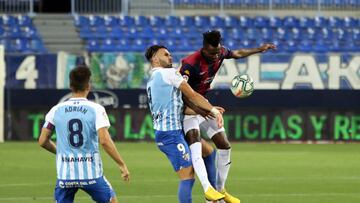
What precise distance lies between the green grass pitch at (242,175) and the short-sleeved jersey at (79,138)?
15.0 ft

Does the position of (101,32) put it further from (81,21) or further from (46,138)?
(46,138)

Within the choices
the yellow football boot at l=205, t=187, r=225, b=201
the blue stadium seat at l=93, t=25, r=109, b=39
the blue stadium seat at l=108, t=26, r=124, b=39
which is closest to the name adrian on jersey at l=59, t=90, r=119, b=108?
the blue stadium seat at l=108, t=26, r=124, b=39

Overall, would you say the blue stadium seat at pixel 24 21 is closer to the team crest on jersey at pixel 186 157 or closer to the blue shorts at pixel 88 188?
the team crest on jersey at pixel 186 157

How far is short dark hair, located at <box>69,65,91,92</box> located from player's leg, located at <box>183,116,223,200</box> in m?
3.07

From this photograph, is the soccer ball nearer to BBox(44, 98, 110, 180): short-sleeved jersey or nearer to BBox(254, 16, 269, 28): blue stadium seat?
BBox(44, 98, 110, 180): short-sleeved jersey

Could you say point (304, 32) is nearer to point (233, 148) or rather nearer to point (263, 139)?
point (263, 139)

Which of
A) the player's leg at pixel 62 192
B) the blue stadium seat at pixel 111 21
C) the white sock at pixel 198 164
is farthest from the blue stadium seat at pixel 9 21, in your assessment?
the player's leg at pixel 62 192

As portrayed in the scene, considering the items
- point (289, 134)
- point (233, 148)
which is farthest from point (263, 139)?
point (233, 148)

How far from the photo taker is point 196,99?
37.2 ft

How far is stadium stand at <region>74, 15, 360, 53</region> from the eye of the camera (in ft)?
111

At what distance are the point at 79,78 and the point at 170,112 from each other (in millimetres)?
2645

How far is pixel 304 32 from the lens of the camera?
3484 centimetres

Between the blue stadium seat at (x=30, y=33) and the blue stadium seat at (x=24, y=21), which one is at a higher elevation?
the blue stadium seat at (x=24, y=21)

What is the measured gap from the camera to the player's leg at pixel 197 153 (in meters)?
11.7
